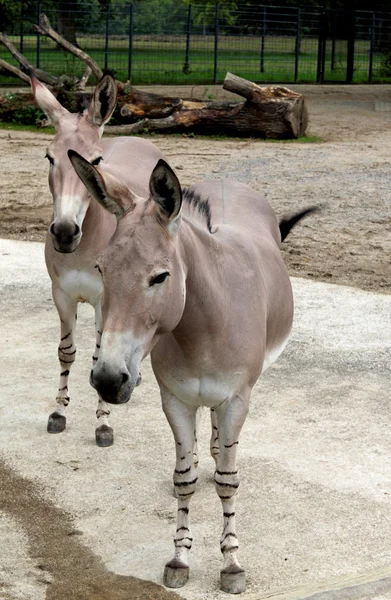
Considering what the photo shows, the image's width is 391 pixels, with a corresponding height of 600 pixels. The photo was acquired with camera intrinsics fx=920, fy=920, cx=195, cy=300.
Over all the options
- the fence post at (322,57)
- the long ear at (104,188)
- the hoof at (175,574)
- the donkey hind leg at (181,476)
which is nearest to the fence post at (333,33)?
the fence post at (322,57)

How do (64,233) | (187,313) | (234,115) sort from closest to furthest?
1. (187,313)
2. (64,233)
3. (234,115)

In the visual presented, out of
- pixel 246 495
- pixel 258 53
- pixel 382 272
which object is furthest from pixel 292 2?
pixel 246 495

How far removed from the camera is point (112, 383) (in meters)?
3.04

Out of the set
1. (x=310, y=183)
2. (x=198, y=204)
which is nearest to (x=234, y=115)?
(x=310, y=183)

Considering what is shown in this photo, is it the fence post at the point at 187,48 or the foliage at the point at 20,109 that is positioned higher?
the fence post at the point at 187,48

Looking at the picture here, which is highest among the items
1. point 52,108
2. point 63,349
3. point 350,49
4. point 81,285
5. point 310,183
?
point 350,49

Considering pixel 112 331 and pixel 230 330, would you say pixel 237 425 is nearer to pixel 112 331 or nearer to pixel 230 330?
pixel 230 330

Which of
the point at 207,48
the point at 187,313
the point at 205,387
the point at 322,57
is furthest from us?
the point at 207,48

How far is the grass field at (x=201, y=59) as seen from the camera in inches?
1003

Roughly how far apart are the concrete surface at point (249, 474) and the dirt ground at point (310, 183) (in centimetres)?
210

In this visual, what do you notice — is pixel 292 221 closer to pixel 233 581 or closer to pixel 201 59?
pixel 233 581

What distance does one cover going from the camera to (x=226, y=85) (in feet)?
52.1

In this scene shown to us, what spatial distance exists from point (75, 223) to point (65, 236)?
0.34ft

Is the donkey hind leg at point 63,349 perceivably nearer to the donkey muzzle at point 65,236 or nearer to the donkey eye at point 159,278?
the donkey muzzle at point 65,236
